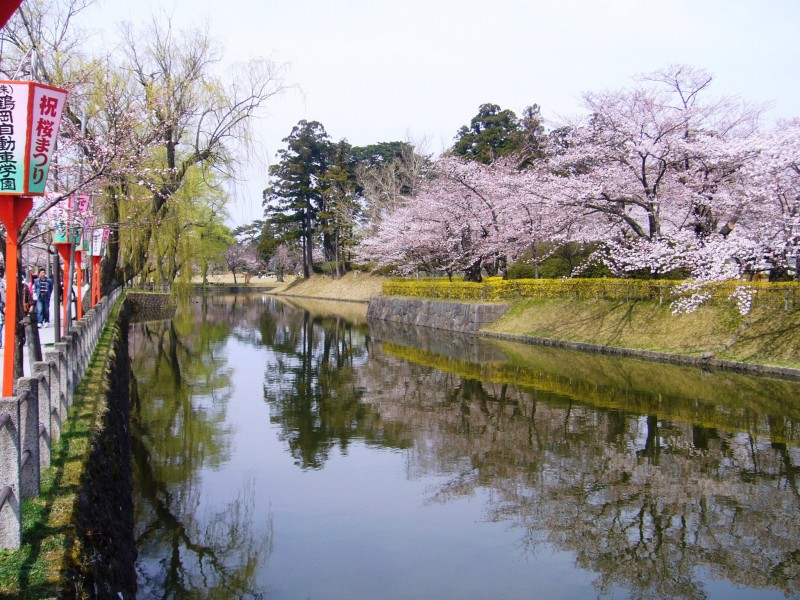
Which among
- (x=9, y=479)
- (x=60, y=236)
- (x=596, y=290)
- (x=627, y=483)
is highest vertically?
(x=60, y=236)

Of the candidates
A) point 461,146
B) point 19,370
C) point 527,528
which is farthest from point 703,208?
point 461,146

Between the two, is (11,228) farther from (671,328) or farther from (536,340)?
(536,340)

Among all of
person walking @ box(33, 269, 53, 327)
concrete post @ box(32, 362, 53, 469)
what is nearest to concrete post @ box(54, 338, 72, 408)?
concrete post @ box(32, 362, 53, 469)

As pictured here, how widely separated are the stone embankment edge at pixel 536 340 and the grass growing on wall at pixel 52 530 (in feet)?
48.0

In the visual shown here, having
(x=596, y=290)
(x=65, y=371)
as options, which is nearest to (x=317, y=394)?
(x=65, y=371)

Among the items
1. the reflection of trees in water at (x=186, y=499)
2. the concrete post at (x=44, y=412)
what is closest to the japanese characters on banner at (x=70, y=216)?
the reflection of trees in water at (x=186, y=499)

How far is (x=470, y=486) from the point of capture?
27.8 ft

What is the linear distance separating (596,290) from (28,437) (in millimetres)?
20314

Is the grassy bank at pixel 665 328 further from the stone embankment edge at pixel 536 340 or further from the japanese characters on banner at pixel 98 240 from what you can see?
the japanese characters on banner at pixel 98 240

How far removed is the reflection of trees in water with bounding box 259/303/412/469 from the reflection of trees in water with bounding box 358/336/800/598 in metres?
0.86

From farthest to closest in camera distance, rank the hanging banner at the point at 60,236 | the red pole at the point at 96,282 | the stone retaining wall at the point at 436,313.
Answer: the stone retaining wall at the point at 436,313 → the red pole at the point at 96,282 → the hanging banner at the point at 60,236

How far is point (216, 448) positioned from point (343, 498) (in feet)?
10.4

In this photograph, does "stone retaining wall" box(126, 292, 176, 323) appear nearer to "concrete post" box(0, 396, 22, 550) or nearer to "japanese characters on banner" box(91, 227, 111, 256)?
"japanese characters on banner" box(91, 227, 111, 256)

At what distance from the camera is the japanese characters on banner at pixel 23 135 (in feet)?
19.6
